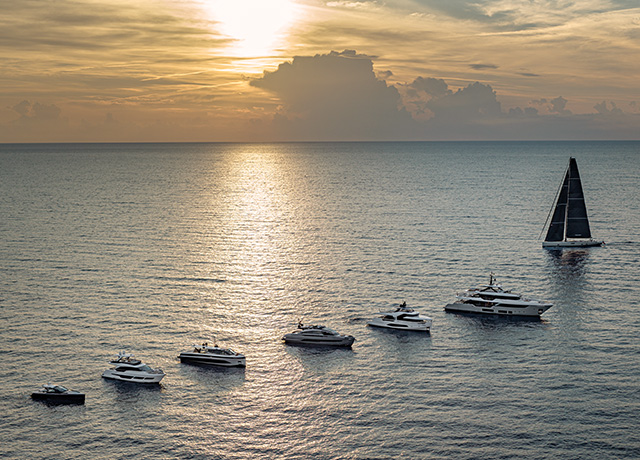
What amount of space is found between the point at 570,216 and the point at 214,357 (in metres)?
116

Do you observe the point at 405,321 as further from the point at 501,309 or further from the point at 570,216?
the point at 570,216

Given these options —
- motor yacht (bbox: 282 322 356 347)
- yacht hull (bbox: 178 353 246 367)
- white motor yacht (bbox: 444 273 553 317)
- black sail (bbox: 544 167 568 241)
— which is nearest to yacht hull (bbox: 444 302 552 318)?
white motor yacht (bbox: 444 273 553 317)

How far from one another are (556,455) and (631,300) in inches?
2279

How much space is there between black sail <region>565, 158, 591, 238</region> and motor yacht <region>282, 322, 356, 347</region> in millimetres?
95289

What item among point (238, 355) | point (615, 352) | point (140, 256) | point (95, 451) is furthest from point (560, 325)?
point (140, 256)

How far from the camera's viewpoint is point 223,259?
141750 millimetres

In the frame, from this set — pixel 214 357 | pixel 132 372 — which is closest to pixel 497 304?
pixel 214 357

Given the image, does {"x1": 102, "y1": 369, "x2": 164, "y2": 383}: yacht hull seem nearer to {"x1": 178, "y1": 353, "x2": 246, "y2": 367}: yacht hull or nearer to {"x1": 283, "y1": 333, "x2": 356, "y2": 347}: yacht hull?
{"x1": 178, "y1": 353, "x2": 246, "y2": 367}: yacht hull

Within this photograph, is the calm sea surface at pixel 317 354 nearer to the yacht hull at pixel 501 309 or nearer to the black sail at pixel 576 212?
the yacht hull at pixel 501 309

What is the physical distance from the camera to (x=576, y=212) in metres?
160

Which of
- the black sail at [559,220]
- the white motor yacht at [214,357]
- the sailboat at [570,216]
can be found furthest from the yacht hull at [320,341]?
the black sail at [559,220]

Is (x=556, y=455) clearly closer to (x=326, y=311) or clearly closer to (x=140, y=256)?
(x=326, y=311)

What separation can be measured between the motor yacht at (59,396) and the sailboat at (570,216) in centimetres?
12375

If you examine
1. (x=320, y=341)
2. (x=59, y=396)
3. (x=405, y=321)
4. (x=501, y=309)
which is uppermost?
(x=501, y=309)
